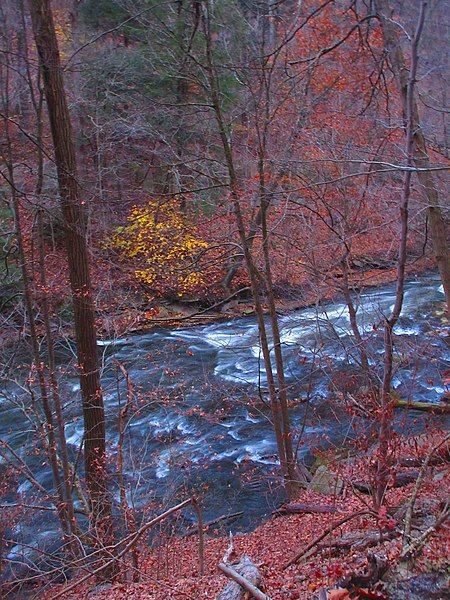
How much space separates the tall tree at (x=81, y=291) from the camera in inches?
263

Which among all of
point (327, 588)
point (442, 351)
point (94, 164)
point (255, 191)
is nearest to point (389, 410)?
point (327, 588)

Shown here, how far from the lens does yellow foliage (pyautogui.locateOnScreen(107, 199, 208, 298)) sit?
1759 cm

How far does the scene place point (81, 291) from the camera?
7.05m

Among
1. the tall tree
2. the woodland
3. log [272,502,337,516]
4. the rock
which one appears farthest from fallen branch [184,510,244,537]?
the tall tree

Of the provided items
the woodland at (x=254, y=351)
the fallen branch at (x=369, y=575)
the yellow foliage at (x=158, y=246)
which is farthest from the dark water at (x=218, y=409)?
the fallen branch at (x=369, y=575)

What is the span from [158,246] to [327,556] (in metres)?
14.9

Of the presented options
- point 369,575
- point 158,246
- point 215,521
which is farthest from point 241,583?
point 158,246

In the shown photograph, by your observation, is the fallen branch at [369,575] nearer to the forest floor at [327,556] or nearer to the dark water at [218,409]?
the forest floor at [327,556]

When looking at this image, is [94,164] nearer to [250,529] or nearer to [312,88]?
[312,88]

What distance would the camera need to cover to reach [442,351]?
1317cm

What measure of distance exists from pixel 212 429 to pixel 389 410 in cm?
688

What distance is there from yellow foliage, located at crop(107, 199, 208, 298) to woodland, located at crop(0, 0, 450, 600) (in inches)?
45.0

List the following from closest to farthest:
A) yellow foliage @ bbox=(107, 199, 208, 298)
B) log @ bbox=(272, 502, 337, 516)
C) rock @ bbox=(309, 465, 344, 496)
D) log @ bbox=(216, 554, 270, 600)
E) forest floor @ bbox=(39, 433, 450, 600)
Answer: forest floor @ bbox=(39, 433, 450, 600) → log @ bbox=(216, 554, 270, 600) → log @ bbox=(272, 502, 337, 516) → rock @ bbox=(309, 465, 344, 496) → yellow foliage @ bbox=(107, 199, 208, 298)

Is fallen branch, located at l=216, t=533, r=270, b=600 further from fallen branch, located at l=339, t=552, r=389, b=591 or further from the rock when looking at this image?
the rock
